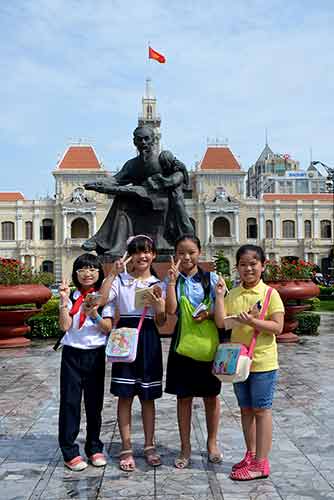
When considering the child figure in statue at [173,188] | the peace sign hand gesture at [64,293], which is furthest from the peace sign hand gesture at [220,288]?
the child figure in statue at [173,188]

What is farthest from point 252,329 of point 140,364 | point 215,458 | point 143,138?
point 143,138

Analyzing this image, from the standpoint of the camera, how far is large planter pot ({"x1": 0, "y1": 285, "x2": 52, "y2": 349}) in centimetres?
862

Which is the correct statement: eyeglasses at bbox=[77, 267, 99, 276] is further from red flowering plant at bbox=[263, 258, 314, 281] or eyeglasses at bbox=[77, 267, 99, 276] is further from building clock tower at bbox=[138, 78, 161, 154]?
building clock tower at bbox=[138, 78, 161, 154]

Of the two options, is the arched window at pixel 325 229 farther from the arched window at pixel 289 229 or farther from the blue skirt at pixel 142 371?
the blue skirt at pixel 142 371

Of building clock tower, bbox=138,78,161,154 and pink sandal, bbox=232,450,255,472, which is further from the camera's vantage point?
building clock tower, bbox=138,78,161,154

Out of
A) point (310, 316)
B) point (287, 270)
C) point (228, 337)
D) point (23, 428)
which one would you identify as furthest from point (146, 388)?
point (310, 316)

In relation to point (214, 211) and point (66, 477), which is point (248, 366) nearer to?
point (66, 477)

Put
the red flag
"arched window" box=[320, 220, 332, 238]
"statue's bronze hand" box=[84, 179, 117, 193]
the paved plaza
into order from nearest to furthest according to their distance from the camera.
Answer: the paved plaza → "statue's bronze hand" box=[84, 179, 117, 193] → the red flag → "arched window" box=[320, 220, 332, 238]

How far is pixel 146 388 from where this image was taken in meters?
3.50

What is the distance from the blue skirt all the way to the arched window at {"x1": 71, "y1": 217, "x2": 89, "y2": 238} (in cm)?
5023

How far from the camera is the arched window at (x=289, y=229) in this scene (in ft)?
177

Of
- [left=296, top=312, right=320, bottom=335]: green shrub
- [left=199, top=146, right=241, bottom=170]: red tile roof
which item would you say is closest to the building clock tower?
[left=199, top=146, right=241, bottom=170]: red tile roof

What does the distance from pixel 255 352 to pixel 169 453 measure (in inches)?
37.0

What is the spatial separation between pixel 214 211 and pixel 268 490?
1949 inches
